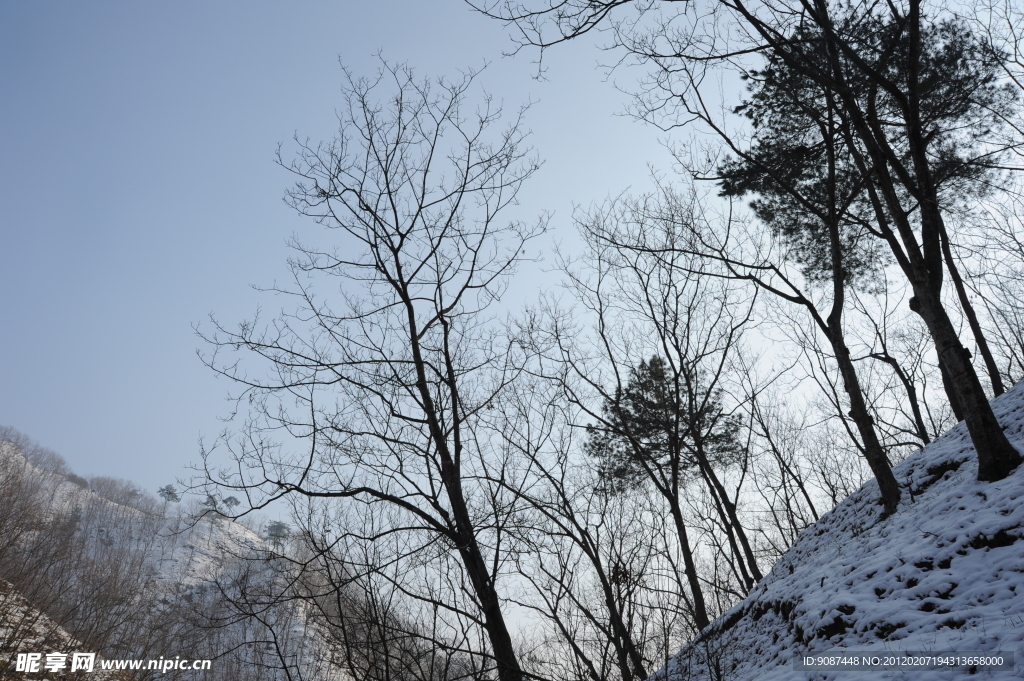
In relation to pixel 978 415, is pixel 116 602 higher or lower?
higher

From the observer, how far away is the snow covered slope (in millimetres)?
3736

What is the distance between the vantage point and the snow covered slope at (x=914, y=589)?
147 inches

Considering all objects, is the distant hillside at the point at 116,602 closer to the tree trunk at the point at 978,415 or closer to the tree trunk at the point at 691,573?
the tree trunk at the point at 691,573

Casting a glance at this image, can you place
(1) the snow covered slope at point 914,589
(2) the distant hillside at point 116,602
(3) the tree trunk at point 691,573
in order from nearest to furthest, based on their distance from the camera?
(1) the snow covered slope at point 914,589
(2) the distant hillside at point 116,602
(3) the tree trunk at point 691,573

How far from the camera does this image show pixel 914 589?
452cm

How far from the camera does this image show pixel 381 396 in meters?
6.38

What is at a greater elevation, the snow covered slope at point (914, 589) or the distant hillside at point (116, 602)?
the distant hillside at point (116, 602)

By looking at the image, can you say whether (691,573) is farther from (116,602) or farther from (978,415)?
(116,602)

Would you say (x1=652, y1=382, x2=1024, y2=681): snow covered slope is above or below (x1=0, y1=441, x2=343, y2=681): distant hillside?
below

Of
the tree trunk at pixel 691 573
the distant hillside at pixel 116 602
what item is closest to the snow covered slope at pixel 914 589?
the tree trunk at pixel 691 573

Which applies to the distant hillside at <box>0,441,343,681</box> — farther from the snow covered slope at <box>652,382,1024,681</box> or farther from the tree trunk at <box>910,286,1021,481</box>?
the tree trunk at <box>910,286,1021,481</box>

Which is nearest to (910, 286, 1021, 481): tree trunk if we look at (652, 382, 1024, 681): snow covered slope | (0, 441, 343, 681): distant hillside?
(652, 382, 1024, 681): snow covered slope

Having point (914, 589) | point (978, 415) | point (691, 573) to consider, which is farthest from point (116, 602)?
point (978, 415)

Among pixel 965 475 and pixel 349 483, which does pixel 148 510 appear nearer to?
pixel 349 483
